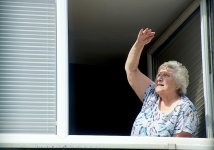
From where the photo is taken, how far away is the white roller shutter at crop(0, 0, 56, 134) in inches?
172

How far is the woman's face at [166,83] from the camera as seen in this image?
16.5ft

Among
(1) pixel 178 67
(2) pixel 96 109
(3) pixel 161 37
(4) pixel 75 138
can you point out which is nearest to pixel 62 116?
(4) pixel 75 138

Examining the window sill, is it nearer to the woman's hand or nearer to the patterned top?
the patterned top

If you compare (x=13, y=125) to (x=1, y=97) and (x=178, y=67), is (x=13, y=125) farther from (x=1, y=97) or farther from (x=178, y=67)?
(x=178, y=67)

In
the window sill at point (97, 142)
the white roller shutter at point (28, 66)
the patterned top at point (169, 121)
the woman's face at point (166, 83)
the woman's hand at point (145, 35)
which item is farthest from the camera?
the woman's face at point (166, 83)

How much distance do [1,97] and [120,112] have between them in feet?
7.98

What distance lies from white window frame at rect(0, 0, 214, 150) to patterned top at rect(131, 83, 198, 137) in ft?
0.54

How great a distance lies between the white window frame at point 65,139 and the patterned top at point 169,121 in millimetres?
165

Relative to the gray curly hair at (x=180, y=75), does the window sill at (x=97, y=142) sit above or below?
below

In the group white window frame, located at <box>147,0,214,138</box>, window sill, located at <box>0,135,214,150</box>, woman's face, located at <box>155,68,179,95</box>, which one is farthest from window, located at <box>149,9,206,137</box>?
window sill, located at <box>0,135,214,150</box>

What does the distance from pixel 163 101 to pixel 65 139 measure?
0.95m

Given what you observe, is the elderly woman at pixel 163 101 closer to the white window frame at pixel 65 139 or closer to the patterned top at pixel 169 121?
the patterned top at pixel 169 121

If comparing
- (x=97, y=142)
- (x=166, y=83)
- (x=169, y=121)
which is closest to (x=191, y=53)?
(x=166, y=83)

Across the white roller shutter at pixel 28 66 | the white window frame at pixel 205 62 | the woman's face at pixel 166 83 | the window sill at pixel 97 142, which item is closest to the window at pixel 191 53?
the white window frame at pixel 205 62
